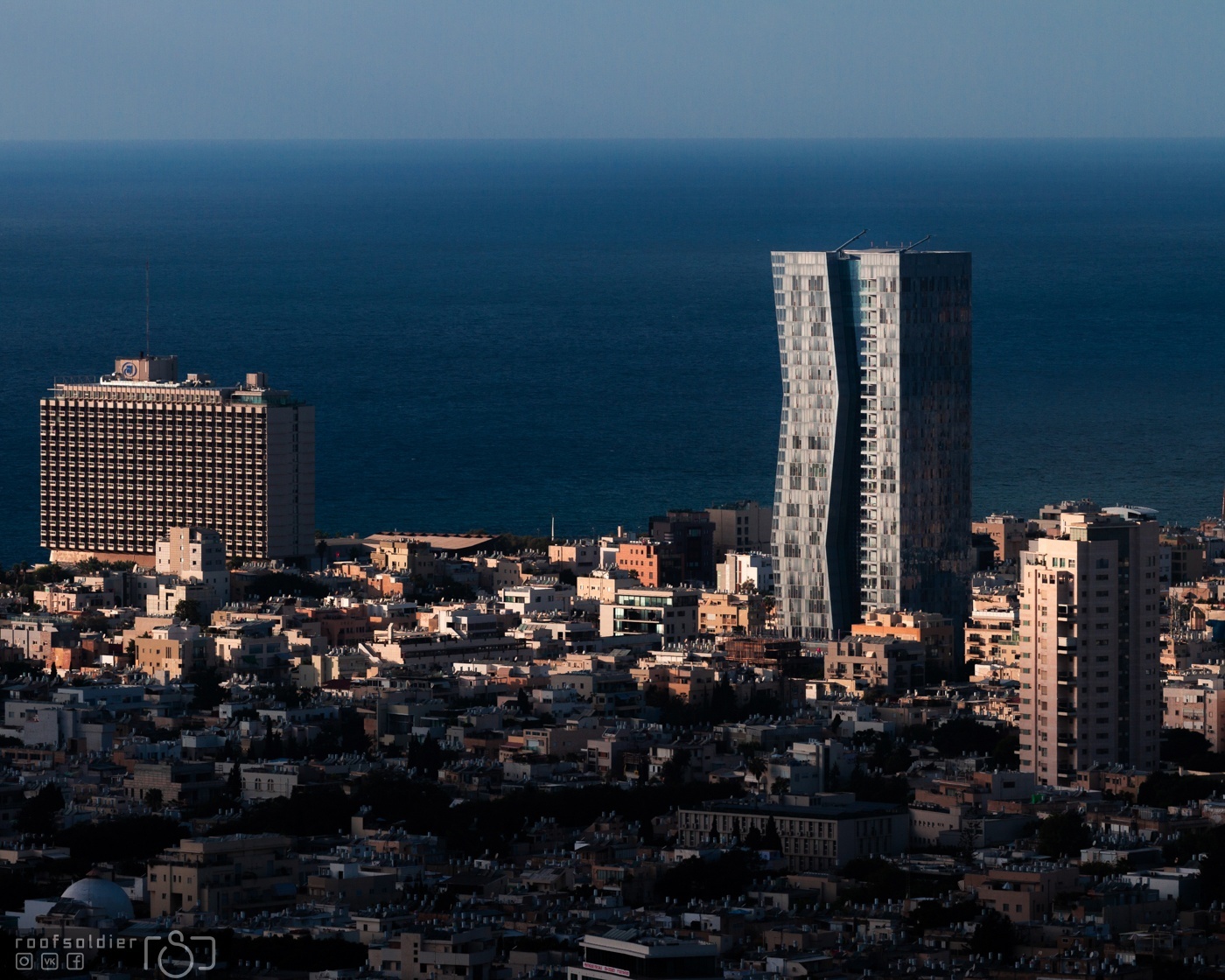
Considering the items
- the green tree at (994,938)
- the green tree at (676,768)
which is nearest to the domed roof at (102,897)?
the green tree at (994,938)

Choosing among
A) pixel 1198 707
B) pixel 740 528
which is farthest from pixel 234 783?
pixel 740 528

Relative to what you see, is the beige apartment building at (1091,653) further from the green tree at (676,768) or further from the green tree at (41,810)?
the green tree at (41,810)

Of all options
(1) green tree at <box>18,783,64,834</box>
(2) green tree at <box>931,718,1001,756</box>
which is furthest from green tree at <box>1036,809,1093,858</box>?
(1) green tree at <box>18,783,64,834</box>

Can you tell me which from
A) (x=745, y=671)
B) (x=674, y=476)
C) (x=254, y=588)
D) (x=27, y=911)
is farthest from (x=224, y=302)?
(x=27, y=911)

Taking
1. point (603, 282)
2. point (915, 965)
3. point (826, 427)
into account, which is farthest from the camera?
point (603, 282)

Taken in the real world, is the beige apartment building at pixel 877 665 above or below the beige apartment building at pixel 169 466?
below

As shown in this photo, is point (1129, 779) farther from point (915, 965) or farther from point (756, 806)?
point (915, 965)
